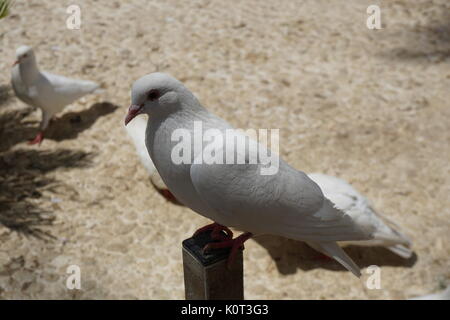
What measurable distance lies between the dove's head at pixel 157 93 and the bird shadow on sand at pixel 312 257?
219 centimetres

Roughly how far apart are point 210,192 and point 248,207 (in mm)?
233

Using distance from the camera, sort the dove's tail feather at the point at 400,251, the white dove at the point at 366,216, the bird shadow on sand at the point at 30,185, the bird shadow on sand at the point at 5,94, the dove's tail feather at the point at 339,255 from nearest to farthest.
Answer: the dove's tail feather at the point at 339,255, the white dove at the point at 366,216, the dove's tail feather at the point at 400,251, the bird shadow on sand at the point at 30,185, the bird shadow on sand at the point at 5,94

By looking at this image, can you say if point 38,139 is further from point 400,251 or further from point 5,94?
point 400,251

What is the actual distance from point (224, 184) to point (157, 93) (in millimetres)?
496

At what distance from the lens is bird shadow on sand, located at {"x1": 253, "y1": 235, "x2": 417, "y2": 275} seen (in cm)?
428

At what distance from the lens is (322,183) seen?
14.0 feet

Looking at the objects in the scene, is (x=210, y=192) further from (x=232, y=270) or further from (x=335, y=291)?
(x=335, y=291)

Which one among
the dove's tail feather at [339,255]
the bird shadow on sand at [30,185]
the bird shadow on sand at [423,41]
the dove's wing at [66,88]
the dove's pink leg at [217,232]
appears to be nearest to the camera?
the dove's pink leg at [217,232]

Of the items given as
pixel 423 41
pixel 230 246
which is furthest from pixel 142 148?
pixel 423 41

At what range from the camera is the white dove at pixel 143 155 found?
4.70 m

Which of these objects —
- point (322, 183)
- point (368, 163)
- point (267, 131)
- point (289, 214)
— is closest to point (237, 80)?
point (267, 131)

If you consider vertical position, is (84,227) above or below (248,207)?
below

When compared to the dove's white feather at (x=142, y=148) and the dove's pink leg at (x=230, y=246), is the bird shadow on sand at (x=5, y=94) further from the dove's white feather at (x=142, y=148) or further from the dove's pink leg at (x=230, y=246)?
the dove's pink leg at (x=230, y=246)

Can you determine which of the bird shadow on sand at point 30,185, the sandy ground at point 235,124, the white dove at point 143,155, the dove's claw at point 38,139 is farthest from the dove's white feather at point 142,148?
the dove's claw at point 38,139
